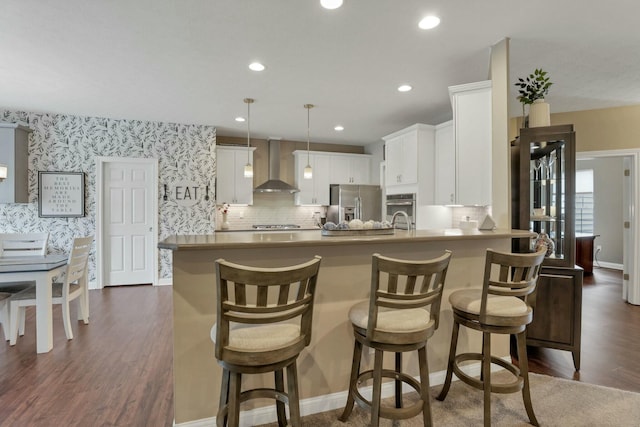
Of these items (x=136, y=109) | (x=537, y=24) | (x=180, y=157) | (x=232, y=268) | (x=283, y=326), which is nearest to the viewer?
(x=232, y=268)

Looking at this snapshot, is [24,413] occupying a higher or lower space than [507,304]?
lower

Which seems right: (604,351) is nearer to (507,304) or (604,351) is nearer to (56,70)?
(507,304)

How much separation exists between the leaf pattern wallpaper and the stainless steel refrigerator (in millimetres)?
2364

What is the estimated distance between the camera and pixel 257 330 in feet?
4.98

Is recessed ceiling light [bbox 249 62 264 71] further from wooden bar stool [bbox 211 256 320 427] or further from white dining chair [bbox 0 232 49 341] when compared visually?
white dining chair [bbox 0 232 49 341]

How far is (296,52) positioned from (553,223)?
273 cm

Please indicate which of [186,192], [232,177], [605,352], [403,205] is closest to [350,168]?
[403,205]

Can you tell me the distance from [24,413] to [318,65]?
3.46 m

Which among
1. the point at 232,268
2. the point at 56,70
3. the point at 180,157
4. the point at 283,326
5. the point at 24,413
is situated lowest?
the point at 24,413

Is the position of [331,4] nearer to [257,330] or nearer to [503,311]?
[257,330]

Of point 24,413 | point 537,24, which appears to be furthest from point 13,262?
point 537,24

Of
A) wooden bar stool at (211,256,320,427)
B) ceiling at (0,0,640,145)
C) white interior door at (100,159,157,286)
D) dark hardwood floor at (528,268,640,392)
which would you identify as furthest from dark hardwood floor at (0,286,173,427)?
dark hardwood floor at (528,268,640,392)

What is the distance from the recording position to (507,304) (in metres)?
1.95

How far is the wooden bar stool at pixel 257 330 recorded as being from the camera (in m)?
Result: 1.34
